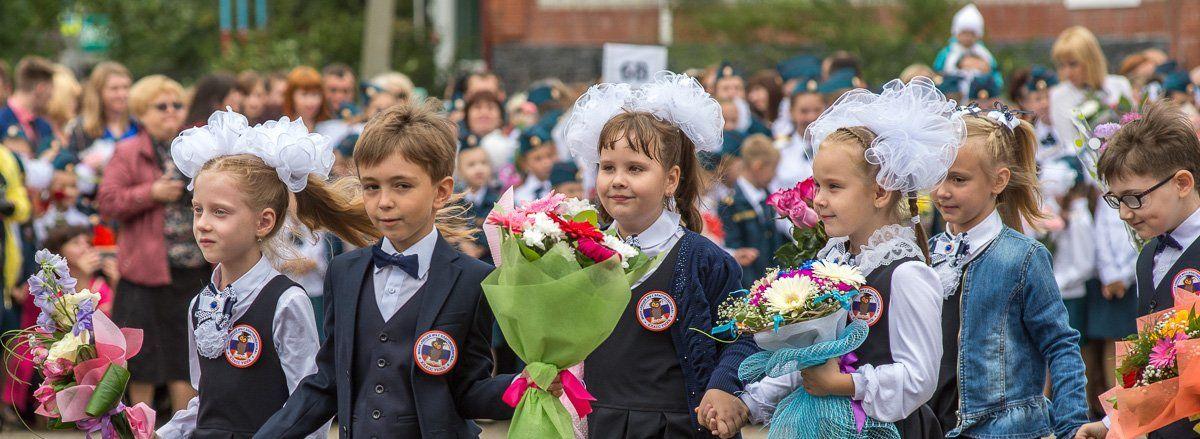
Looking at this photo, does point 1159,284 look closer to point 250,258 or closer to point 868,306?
point 868,306

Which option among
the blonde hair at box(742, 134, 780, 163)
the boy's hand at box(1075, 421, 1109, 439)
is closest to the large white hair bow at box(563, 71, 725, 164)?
the boy's hand at box(1075, 421, 1109, 439)

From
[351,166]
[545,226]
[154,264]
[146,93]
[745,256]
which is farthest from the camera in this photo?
[745,256]

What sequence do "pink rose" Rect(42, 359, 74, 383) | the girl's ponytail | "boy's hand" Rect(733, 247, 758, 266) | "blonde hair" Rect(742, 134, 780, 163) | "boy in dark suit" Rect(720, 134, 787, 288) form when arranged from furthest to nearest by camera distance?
"blonde hair" Rect(742, 134, 780, 163) < "boy in dark suit" Rect(720, 134, 787, 288) < "boy's hand" Rect(733, 247, 758, 266) < the girl's ponytail < "pink rose" Rect(42, 359, 74, 383)

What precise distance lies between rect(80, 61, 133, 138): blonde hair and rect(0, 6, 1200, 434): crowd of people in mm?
10

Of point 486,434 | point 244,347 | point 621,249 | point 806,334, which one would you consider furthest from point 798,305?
point 486,434

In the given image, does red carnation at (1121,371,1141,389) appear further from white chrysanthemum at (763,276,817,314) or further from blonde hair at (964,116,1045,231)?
white chrysanthemum at (763,276,817,314)

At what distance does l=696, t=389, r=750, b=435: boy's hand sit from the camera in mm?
4305

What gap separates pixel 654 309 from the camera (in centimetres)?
456

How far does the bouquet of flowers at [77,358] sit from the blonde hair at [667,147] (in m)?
1.79

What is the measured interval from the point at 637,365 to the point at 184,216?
4.35 meters

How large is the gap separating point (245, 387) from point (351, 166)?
2808mm

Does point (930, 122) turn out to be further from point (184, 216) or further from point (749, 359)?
point (184, 216)

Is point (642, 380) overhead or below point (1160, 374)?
below

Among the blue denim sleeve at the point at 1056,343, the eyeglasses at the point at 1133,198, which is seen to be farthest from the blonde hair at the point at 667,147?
the eyeglasses at the point at 1133,198
